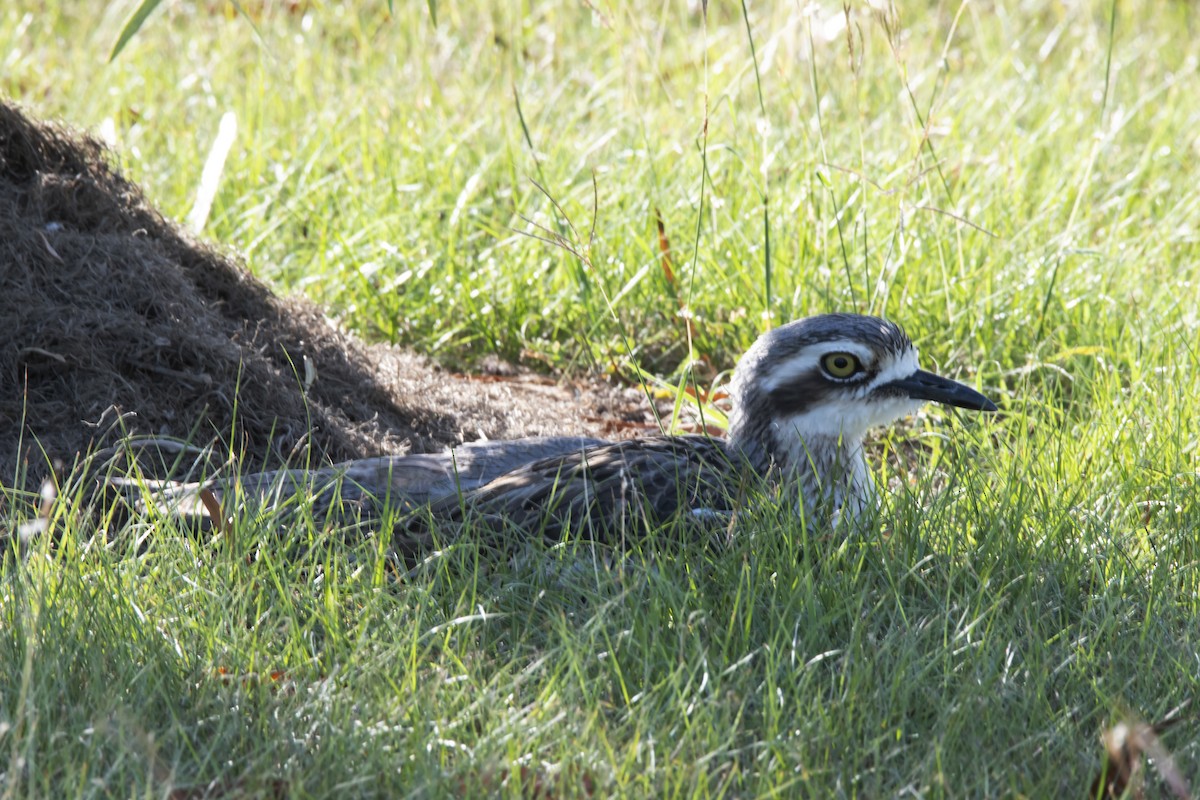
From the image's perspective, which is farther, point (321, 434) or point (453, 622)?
point (321, 434)

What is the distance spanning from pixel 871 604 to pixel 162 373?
2569 millimetres

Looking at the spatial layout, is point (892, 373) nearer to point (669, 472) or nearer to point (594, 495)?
point (669, 472)

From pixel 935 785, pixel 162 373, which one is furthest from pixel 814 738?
pixel 162 373

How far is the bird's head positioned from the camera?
4457 millimetres

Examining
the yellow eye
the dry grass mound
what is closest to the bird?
the yellow eye

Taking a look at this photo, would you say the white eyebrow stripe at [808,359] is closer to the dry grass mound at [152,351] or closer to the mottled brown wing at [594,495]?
the mottled brown wing at [594,495]

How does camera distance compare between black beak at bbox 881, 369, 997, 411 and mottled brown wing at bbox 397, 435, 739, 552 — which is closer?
mottled brown wing at bbox 397, 435, 739, 552

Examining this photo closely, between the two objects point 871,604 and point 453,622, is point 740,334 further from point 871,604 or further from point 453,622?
point 453,622

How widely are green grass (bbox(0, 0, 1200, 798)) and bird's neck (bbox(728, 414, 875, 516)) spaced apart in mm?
262

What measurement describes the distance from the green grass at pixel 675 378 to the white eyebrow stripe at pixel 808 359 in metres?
0.39

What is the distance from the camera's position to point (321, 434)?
4.93 meters

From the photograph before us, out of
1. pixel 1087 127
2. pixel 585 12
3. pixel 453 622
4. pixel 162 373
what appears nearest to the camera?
pixel 453 622

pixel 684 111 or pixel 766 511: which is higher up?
pixel 684 111

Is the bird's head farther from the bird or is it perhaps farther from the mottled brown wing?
the mottled brown wing
